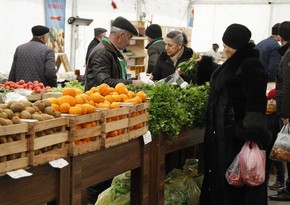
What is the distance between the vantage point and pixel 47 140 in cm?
231

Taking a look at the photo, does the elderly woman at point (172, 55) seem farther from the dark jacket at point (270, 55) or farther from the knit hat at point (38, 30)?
the dark jacket at point (270, 55)

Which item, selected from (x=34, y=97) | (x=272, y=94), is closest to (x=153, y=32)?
(x=272, y=94)

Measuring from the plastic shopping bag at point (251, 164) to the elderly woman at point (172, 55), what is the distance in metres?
1.34

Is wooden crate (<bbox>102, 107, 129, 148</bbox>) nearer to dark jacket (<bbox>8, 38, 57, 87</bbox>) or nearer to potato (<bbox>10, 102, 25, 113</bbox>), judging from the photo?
potato (<bbox>10, 102, 25, 113</bbox>)

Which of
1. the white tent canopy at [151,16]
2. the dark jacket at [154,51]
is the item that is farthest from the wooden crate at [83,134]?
the white tent canopy at [151,16]

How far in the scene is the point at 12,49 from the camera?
7.56 m

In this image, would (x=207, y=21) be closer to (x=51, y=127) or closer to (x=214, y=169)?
(x=214, y=169)

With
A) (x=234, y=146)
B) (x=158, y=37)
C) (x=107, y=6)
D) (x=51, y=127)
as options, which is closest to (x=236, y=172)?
(x=234, y=146)

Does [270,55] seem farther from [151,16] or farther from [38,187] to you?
[38,187]

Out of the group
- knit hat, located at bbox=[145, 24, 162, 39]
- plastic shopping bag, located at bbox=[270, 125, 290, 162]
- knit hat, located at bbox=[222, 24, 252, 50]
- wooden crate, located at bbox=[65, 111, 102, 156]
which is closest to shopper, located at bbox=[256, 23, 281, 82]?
knit hat, located at bbox=[145, 24, 162, 39]

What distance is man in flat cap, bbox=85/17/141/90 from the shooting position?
4.01 meters

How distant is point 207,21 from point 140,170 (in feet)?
36.7

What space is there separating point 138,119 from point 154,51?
293cm

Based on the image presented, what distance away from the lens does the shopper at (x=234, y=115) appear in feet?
11.6
